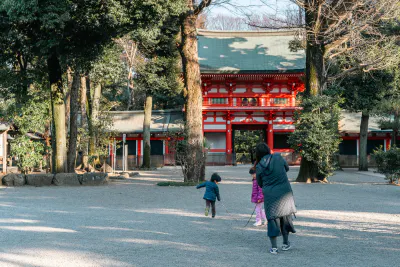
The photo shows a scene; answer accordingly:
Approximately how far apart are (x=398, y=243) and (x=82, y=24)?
12644 millimetres

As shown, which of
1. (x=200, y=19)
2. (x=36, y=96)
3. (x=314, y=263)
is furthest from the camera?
(x=200, y=19)

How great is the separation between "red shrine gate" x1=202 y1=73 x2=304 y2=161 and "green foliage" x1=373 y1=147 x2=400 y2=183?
17.9m

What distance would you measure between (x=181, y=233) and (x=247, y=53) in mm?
31145

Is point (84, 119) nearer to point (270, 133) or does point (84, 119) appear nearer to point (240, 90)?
point (240, 90)

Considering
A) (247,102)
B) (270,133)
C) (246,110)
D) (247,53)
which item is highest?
(247,53)

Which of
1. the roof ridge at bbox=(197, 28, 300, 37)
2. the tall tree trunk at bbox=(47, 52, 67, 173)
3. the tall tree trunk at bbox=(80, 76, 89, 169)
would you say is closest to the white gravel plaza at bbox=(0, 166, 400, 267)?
the tall tree trunk at bbox=(47, 52, 67, 173)

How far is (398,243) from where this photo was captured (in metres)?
6.38

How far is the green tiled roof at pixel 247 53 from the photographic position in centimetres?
3522

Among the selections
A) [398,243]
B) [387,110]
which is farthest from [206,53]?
[398,243]

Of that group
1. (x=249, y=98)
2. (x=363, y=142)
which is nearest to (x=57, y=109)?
(x=363, y=142)

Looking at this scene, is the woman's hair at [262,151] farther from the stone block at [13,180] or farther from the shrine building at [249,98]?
the shrine building at [249,98]

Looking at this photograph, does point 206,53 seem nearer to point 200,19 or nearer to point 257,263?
point 200,19

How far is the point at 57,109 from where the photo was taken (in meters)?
17.3

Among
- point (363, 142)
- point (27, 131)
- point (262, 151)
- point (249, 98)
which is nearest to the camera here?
point (262, 151)
